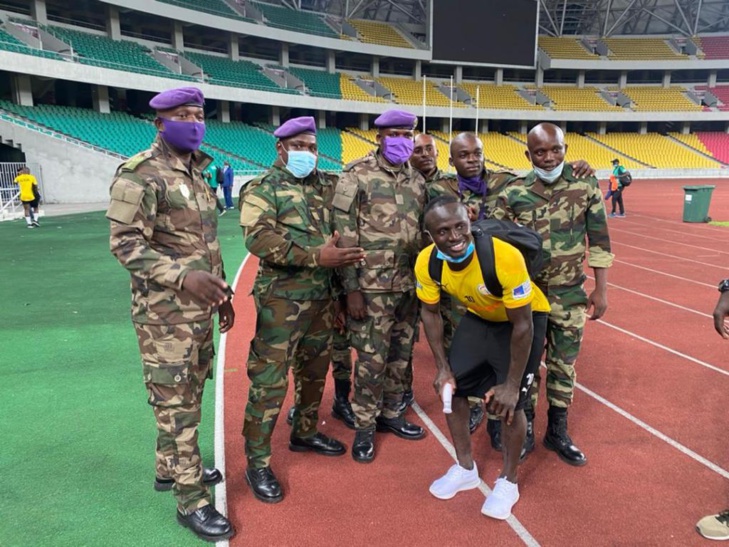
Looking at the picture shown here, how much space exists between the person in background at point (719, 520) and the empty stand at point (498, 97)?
36481 millimetres

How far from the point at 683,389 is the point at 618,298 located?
3278 mm

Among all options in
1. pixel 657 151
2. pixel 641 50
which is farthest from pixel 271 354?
pixel 641 50

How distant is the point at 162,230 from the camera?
2.59 metres

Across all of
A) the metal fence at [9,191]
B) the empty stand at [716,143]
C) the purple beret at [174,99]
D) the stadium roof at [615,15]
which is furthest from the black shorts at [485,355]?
the empty stand at [716,143]

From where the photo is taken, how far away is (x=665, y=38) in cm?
4288

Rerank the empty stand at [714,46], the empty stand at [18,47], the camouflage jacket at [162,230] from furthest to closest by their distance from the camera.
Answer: the empty stand at [714,46]
the empty stand at [18,47]
the camouflage jacket at [162,230]

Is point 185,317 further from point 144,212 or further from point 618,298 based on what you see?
point 618,298

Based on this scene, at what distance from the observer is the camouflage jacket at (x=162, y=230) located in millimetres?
2363

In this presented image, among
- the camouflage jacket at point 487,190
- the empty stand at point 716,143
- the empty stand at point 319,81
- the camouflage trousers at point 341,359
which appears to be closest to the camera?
the camouflage jacket at point 487,190

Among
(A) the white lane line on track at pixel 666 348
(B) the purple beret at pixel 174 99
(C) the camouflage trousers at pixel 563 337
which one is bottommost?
(A) the white lane line on track at pixel 666 348

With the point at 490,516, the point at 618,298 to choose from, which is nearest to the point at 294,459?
the point at 490,516

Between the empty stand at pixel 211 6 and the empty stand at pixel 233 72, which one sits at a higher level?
the empty stand at pixel 211 6

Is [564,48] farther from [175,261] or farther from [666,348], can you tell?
[175,261]

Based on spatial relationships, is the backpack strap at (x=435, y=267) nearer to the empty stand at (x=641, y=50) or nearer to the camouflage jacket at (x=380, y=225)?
the camouflage jacket at (x=380, y=225)
